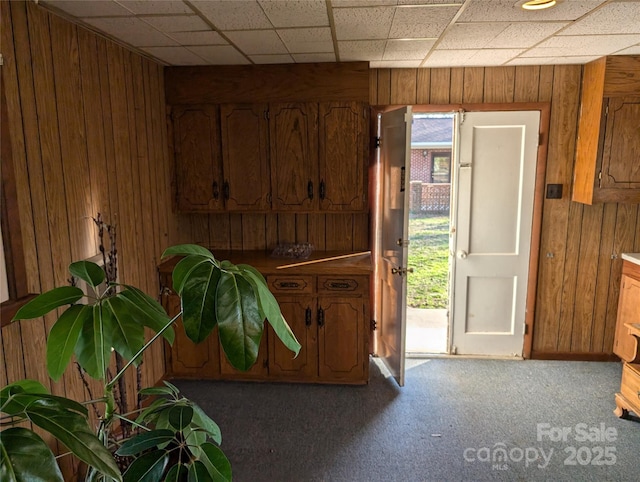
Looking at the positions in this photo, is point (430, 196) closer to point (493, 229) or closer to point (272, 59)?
point (493, 229)

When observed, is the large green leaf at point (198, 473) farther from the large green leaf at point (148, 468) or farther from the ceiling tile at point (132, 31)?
the ceiling tile at point (132, 31)

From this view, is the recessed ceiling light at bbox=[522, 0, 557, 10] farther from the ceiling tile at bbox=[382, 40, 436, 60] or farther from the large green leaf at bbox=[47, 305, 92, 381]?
the large green leaf at bbox=[47, 305, 92, 381]

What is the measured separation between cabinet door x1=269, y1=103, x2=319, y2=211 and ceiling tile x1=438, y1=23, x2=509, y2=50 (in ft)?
3.50

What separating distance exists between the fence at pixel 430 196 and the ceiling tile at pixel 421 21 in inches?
114

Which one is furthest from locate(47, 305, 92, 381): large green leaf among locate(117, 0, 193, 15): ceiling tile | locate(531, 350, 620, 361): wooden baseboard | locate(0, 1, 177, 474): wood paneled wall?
locate(531, 350, 620, 361): wooden baseboard

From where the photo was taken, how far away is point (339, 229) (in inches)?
145

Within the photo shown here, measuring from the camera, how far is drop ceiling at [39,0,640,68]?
201 centimetres

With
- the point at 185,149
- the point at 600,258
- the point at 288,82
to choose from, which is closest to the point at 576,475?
the point at 600,258

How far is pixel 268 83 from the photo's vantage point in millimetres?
3314

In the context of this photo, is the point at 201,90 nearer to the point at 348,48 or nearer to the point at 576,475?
the point at 348,48

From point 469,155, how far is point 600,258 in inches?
54.3

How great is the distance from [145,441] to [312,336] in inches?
84.5

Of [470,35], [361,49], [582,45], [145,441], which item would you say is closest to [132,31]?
[361,49]

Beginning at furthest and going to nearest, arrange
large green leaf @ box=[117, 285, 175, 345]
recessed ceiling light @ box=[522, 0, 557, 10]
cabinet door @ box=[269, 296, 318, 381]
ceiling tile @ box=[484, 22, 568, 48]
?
cabinet door @ box=[269, 296, 318, 381] < ceiling tile @ box=[484, 22, 568, 48] < recessed ceiling light @ box=[522, 0, 557, 10] < large green leaf @ box=[117, 285, 175, 345]
